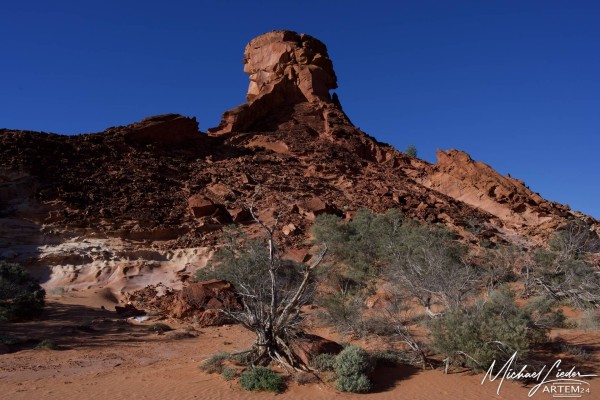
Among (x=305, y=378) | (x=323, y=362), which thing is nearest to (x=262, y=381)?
(x=305, y=378)

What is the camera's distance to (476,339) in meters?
9.07

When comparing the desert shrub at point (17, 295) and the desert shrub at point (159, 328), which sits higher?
the desert shrub at point (17, 295)

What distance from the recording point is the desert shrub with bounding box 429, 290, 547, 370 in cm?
880

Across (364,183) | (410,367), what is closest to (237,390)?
(410,367)

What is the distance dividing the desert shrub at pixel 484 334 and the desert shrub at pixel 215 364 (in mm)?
4676

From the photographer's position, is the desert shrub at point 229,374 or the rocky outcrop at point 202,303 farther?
the rocky outcrop at point 202,303

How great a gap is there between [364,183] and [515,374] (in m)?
24.3

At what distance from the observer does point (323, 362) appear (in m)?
9.13

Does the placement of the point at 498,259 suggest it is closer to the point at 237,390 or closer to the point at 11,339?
the point at 237,390

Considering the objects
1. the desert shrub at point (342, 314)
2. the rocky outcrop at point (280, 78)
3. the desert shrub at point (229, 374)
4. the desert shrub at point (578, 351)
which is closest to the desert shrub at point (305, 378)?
the desert shrub at point (229, 374)

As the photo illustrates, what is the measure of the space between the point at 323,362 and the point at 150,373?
379cm

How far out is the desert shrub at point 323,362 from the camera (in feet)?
29.8

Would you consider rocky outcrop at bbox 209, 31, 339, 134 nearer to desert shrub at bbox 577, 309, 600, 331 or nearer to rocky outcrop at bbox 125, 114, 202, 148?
rocky outcrop at bbox 125, 114, 202, 148

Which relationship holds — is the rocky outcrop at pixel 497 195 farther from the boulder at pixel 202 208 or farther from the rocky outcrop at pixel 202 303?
the rocky outcrop at pixel 202 303
